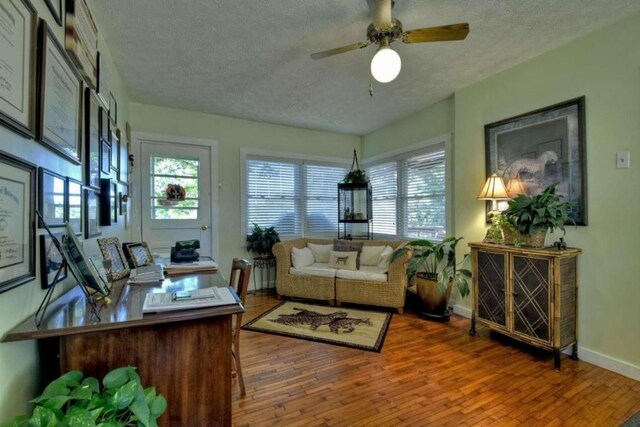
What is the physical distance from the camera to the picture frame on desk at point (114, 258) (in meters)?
1.76

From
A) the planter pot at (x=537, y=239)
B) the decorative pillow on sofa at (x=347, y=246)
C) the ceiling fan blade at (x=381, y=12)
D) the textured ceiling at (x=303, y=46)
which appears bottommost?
the decorative pillow on sofa at (x=347, y=246)

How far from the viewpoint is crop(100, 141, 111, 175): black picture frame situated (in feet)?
6.69

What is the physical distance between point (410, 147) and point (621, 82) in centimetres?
219

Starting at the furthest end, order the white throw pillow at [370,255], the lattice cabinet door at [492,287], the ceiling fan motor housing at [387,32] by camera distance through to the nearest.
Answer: the white throw pillow at [370,255] < the lattice cabinet door at [492,287] < the ceiling fan motor housing at [387,32]

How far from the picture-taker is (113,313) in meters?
1.17

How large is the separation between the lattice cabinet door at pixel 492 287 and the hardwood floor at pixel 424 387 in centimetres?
25

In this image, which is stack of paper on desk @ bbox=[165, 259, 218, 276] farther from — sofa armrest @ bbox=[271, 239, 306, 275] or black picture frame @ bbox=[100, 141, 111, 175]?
sofa armrest @ bbox=[271, 239, 306, 275]

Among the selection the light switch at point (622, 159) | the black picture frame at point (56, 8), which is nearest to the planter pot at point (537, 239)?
the light switch at point (622, 159)

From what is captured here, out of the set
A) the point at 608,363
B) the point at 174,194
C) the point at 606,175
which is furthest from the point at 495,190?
the point at 174,194

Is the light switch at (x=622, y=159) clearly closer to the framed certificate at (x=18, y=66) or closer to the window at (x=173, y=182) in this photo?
the framed certificate at (x=18, y=66)

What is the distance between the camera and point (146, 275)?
5.93 ft

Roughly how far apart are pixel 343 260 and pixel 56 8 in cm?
339

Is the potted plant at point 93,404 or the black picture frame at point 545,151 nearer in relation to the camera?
the potted plant at point 93,404

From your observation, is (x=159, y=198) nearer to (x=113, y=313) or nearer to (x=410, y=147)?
(x=113, y=313)
